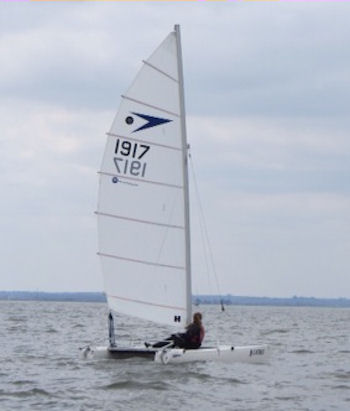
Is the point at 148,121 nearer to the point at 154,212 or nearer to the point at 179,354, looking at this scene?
the point at 154,212

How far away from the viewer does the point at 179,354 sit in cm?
2047

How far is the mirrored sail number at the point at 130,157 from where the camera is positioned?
2111cm

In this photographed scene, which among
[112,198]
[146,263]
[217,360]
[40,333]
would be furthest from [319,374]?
[40,333]

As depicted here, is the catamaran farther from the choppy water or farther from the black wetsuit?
the choppy water

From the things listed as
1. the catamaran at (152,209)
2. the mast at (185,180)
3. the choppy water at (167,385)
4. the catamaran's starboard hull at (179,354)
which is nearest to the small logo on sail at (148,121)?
the catamaran at (152,209)

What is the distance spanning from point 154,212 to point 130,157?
4.37 feet

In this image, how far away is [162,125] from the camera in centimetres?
2141

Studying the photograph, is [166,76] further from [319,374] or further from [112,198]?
[319,374]

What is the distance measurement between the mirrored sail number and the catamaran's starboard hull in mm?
3810

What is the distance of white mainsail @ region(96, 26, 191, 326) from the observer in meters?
21.3

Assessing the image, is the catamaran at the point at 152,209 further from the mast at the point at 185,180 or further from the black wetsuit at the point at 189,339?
the black wetsuit at the point at 189,339

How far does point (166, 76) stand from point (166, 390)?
710cm

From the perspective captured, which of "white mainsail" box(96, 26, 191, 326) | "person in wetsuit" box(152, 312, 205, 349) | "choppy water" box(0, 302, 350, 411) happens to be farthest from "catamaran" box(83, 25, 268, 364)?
"choppy water" box(0, 302, 350, 411)

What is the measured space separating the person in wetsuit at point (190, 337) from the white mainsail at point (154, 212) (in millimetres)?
493
